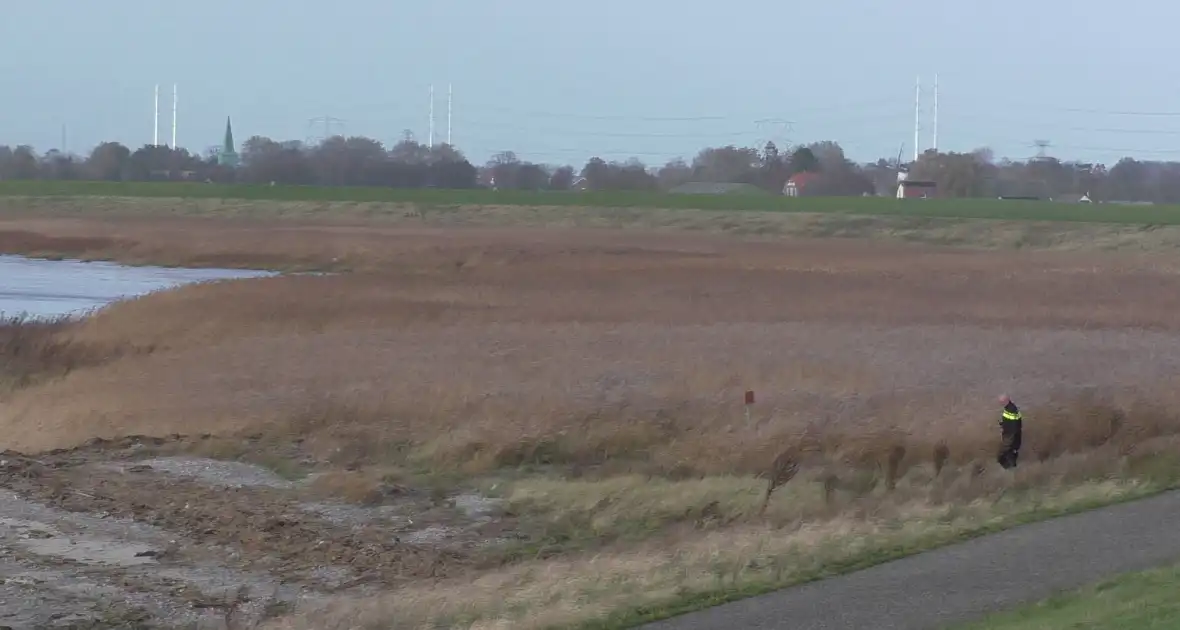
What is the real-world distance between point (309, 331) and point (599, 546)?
17074 millimetres

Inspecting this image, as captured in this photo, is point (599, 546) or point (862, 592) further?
point (599, 546)

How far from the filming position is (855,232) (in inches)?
3103

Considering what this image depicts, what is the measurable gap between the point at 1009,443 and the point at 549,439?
501 cm

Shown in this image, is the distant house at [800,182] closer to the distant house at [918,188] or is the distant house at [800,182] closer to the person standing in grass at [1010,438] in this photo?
the distant house at [918,188]

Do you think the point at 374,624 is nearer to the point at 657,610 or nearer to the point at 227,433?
the point at 657,610

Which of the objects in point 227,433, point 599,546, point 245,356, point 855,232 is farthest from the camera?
point 855,232

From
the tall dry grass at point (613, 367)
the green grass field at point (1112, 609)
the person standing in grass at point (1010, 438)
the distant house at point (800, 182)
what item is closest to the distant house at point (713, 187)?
the distant house at point (800, 182)

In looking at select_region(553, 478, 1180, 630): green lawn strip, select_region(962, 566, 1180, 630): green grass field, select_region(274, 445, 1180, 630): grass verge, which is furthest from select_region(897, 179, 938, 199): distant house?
select_region(962, 566, 1180, 630): green grass field

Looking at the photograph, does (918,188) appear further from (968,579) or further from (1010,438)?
(968,579)

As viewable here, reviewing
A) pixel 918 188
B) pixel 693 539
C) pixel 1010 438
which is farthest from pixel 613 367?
pixel 918 188

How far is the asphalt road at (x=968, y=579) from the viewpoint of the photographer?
969 cm

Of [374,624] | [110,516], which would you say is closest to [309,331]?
[110,516]

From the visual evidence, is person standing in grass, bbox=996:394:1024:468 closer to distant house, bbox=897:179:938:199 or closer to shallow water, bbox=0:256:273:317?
shallow water, bbox=0:256:273:317

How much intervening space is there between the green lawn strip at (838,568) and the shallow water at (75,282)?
27447 mm
